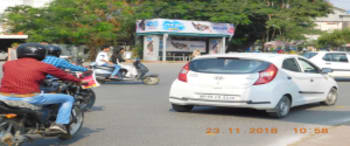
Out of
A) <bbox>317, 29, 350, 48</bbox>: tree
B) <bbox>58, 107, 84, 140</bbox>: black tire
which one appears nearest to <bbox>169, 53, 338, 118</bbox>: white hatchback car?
<bbox>58, 107, 84, 140</bbox>: black tire

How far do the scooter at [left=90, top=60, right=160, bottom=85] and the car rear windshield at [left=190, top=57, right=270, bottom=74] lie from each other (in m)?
8.03

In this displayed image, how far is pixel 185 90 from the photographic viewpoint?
367 inches

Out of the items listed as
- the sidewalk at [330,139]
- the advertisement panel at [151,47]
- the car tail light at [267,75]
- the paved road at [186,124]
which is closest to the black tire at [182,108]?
the paved road at [186,124]

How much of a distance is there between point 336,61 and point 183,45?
29553 millimetres

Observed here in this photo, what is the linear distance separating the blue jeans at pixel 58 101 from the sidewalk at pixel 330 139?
9.55ft

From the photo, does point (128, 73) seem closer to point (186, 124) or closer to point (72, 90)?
point (72, 90)

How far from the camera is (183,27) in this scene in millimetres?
46812

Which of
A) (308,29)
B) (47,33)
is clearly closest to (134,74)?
(47,33)

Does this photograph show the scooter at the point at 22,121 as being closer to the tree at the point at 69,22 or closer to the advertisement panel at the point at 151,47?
the tree at the point at 69,22

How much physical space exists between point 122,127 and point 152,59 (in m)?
38.9

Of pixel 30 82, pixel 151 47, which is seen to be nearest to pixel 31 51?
pixel 30 82

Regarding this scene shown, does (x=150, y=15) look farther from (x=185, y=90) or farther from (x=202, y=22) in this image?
(x=185, y=90)

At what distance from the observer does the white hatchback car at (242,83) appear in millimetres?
8789

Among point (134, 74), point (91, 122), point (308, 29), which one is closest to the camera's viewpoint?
point (91, 122)
